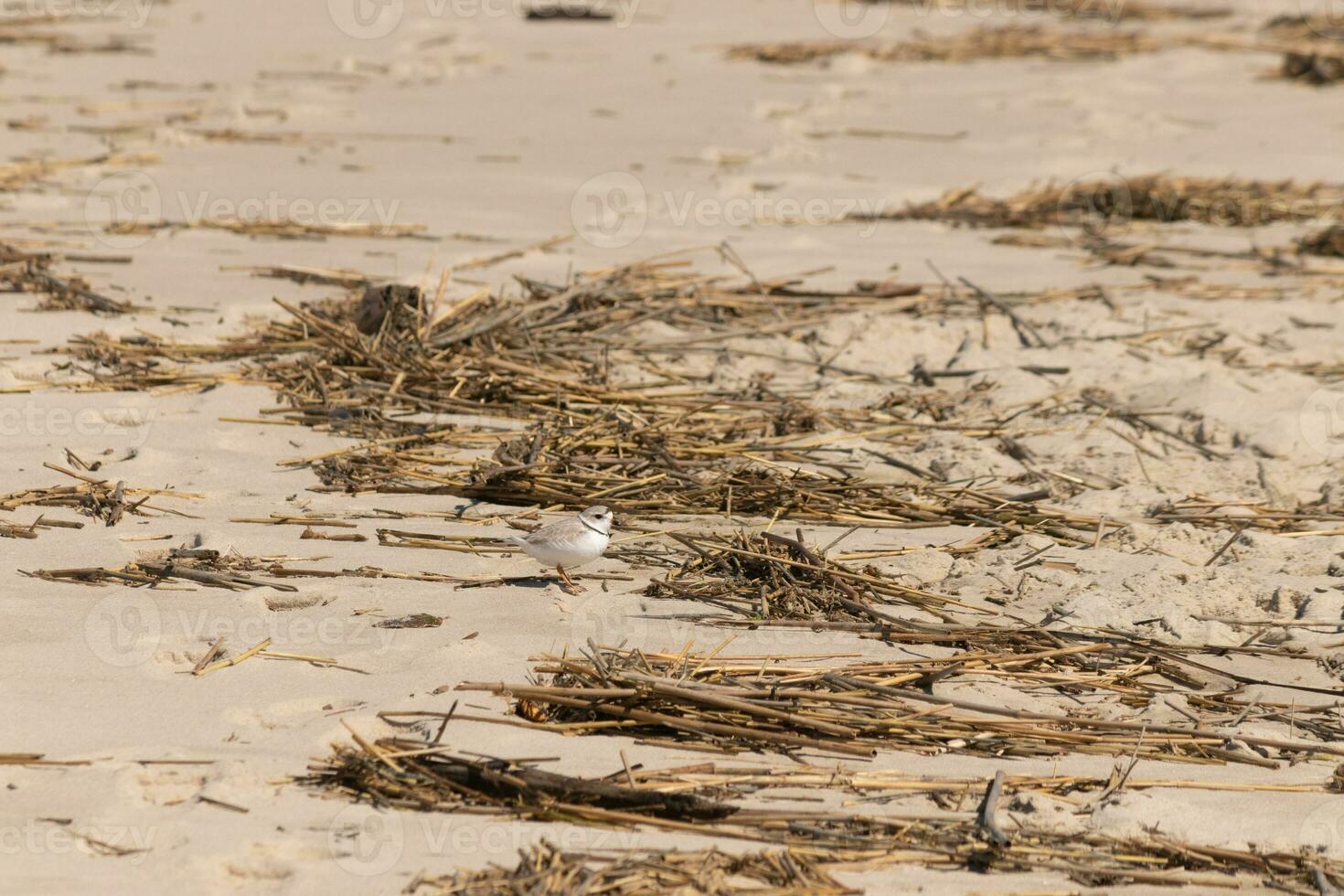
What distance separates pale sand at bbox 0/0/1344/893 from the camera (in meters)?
2.52

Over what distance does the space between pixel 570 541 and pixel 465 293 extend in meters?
2.63

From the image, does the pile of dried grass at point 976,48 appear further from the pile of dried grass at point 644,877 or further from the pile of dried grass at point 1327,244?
the pile of dried grass at point 644,877

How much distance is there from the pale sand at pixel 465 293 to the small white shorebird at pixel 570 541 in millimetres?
120

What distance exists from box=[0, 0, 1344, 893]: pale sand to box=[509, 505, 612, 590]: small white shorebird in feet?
0.39

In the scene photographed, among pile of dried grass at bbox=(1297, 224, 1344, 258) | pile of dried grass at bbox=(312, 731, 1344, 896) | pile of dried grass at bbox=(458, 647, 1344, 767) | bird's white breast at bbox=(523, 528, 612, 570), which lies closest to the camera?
pile of dried grass at bbox=(312, 731, 1344, 896)

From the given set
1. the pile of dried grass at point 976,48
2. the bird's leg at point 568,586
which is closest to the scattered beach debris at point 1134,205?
the pile of dried grass at point 976,48

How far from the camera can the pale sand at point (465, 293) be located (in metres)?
2.52

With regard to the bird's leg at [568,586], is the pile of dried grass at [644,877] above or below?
below

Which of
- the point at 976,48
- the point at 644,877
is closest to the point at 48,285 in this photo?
the point at 644,877

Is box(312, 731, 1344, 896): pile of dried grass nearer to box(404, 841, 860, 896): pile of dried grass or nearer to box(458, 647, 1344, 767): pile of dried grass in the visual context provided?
box(404, 841, 860, 896): pile of dried grass

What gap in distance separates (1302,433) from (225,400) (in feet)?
11.8

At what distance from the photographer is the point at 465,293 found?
5.69 metres

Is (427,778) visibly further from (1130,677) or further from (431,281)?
(431,281)

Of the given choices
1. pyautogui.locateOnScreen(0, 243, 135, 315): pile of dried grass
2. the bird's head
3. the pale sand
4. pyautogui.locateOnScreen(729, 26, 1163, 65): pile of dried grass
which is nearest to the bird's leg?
the pale sand
